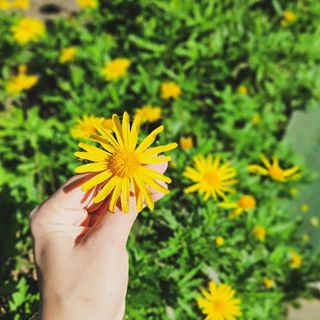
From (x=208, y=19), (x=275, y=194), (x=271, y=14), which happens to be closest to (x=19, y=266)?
(x=275, y=194)

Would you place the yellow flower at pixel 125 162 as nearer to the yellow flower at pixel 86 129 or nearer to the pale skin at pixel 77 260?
Result: the pale skin at pixel 77 260

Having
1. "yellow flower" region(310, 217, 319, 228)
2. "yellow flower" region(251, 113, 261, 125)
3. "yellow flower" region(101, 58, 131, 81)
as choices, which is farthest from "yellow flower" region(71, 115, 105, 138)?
"yellow flower" region(310, 217, 319, 228)

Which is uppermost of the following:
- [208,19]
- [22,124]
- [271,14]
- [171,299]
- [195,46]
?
[271,14]

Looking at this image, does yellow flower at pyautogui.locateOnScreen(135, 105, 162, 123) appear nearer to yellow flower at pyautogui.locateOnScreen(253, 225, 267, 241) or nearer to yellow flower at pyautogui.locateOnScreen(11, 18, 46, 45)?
yellow flower at pyautogui.locateOnScreen(253, 225, 267, 241)

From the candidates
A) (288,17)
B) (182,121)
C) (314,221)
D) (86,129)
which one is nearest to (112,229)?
(86,129)

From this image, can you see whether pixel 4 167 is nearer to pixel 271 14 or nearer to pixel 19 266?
pixel 19 266
